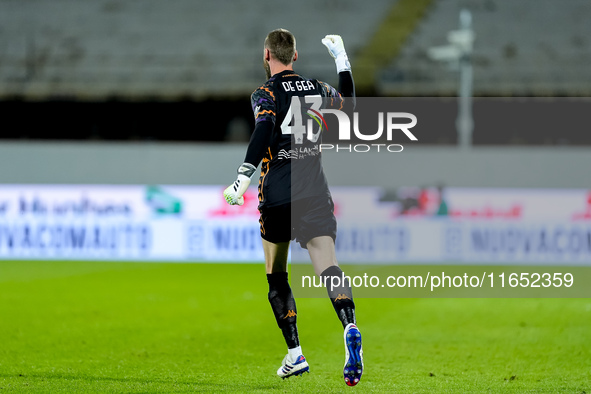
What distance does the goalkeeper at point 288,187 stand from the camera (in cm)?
458

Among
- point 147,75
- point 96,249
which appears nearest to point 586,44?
point 147,75

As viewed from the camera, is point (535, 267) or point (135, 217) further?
point (135, 217)

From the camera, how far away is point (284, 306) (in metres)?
4.85

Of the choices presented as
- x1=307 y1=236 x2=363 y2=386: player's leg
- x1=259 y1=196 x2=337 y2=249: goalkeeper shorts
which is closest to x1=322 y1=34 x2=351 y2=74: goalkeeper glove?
x1=259 y1=196 x2=337 y2=249: goalkeeper shorts

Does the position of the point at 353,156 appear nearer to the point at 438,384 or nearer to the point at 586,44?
the point at 586,44

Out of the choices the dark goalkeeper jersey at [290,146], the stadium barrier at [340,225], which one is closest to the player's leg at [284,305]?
the dark goalkeeper jersey at [290,146]

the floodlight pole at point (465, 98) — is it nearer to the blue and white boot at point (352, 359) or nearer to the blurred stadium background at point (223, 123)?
the blurred stadium background at point (223, 123)

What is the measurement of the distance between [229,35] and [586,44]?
334 inches

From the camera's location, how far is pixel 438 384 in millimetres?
4941

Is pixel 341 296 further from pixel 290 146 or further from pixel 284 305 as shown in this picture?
pixel 290 146

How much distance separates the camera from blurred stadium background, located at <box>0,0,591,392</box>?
502 inches

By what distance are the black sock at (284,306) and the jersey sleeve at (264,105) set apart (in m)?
1.01

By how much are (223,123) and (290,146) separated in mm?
12771

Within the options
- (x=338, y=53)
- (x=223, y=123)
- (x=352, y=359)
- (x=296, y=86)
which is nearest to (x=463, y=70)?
(x=223, y=123)
